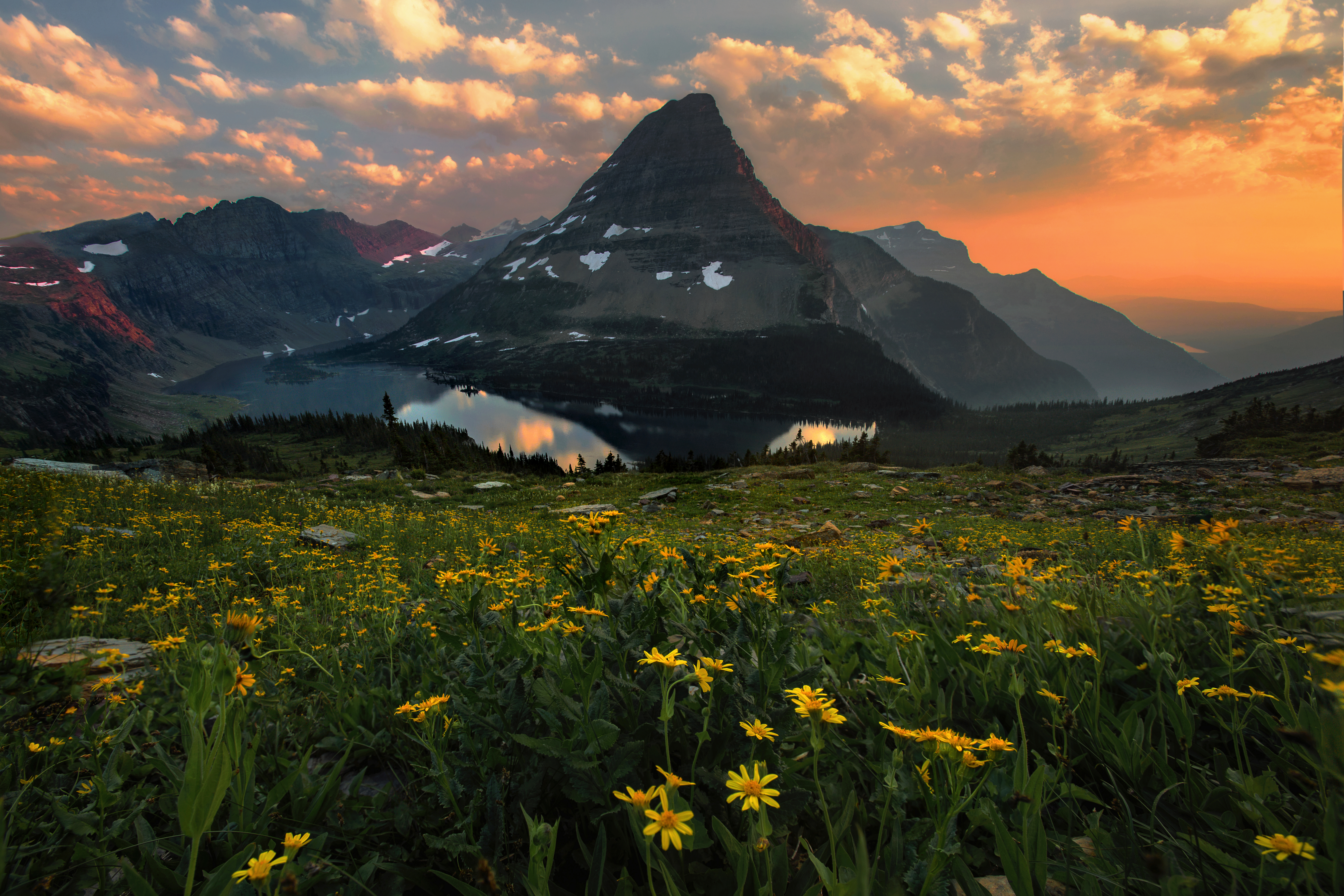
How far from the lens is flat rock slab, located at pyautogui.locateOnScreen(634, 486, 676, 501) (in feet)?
62.3

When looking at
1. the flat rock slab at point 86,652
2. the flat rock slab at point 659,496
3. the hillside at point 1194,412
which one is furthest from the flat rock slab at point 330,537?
the hillside at point 1194,412

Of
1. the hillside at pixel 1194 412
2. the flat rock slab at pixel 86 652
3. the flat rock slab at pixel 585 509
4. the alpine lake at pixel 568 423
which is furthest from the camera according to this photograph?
the alpine lake at pixel 568 423

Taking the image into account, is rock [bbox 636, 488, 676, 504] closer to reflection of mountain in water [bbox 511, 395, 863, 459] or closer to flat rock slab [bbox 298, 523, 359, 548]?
flat rock slab [bbox 298, 523, 359, 548]

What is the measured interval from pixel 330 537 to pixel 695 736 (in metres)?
8.83

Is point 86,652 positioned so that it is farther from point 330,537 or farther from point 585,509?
point 585,509

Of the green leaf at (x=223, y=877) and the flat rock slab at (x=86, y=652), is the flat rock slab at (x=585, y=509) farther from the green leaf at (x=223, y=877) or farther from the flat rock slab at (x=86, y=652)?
the green leaf at (x=223, y=877)

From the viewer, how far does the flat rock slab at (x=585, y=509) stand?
549 inches

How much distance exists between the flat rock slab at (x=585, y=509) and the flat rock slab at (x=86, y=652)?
9.41 m

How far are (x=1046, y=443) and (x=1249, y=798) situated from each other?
14380cm

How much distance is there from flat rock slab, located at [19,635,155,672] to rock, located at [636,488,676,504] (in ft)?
48.8

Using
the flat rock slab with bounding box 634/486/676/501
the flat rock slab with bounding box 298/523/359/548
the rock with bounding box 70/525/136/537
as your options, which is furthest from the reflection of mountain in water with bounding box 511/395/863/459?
the rock with bounding box 70/525/136/537

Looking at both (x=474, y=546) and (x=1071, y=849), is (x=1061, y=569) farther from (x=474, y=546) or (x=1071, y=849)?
(x=474, y=546)

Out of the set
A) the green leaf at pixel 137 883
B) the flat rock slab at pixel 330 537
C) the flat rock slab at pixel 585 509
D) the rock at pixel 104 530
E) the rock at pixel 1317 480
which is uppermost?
the green leaf at pixel 137 883

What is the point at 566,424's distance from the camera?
132625mm
